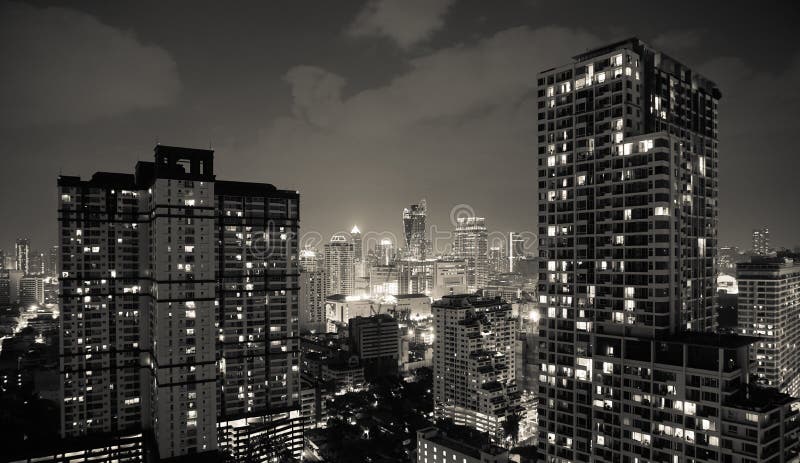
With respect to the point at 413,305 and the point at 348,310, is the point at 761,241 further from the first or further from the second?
the point at 348,310

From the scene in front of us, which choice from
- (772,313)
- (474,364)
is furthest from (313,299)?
(772,313)

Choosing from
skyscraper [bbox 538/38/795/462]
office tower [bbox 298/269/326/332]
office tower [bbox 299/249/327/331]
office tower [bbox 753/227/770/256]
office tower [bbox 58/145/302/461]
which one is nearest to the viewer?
skyscraper [bbox 538/38/795/462]

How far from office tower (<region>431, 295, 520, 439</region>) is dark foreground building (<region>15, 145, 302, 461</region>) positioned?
96.6ft

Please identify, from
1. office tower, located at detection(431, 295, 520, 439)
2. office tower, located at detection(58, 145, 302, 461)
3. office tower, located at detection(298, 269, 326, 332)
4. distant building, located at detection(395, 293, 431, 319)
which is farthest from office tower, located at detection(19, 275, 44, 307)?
office tower, located at detection(431, 295, 520, 439)

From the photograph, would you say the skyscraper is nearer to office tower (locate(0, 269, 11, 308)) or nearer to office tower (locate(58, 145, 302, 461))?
office tower (locate(58, 145, 302, 461))

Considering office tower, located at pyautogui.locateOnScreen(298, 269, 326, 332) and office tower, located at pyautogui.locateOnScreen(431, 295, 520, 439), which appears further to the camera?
office tower, located at pyautogui.locateOnScreen(298, 269, 326, 332)

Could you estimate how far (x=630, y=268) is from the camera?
135 feet

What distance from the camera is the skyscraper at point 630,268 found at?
36719 mm

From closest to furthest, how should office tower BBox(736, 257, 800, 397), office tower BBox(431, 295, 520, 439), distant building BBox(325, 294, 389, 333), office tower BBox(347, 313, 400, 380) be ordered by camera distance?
office tower BBox(431, 295, 520, 439) → office tower BBox(736, 257, 800, 397) → office tower BBox(347, 313, 400, 380) → distant building BBox(325, 294, 389, 333)

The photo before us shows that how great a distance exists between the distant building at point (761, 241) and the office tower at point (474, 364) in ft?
336

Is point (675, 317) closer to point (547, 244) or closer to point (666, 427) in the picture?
point (666, 427)

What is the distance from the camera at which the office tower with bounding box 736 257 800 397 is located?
7862 cm

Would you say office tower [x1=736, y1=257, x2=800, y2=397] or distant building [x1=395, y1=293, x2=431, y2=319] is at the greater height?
office tower [x1=736, y1=257, x2=800, y2=397]

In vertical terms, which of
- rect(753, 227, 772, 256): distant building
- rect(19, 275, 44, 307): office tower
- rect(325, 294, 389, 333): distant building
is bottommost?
rect(325, 294, 389, 333): distant building
